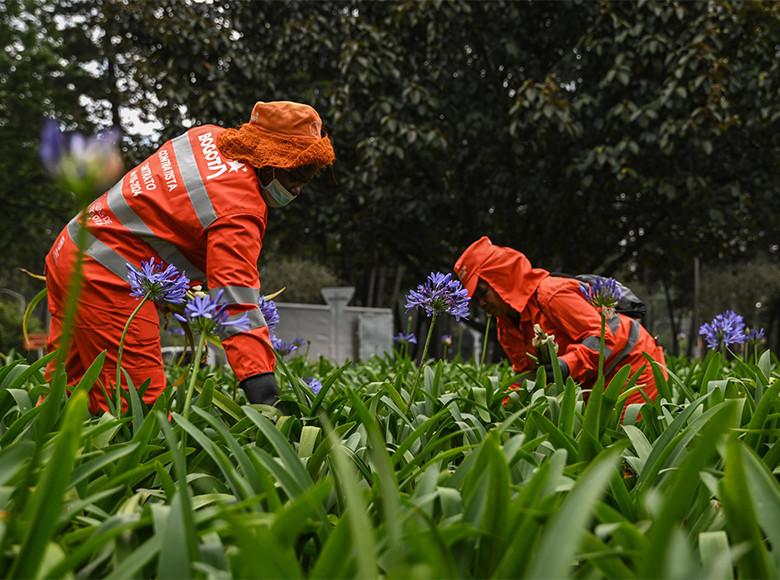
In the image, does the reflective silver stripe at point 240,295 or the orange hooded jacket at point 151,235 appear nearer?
the reflective silver stripe at point 240,295

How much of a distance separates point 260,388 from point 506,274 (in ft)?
5.33

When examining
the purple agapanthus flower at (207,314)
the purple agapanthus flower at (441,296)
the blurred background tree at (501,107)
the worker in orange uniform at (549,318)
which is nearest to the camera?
the purple agapanthus flower at (207,314)

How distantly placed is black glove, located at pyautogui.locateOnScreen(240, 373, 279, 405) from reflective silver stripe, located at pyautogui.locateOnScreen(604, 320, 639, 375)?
163 cm

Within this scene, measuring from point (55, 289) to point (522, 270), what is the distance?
2.01 meters

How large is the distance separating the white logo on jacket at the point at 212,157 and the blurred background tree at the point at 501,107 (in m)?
6.03

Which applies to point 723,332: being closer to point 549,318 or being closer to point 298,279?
point 549,318

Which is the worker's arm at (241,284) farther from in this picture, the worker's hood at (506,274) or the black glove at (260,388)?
the worker's hood at (506,274)

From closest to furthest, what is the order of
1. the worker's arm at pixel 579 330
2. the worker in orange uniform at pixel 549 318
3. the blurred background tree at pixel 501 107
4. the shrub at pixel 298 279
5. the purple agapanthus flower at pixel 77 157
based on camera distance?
1. the purple agapanthus flower at pixel 77 157
2. the worker's arm at pixel 579 330
3. the worker in orange uniform at pixel 549 318
4. the blurred background tree at pixel 501 107
5. the shrub at pixel 298 279

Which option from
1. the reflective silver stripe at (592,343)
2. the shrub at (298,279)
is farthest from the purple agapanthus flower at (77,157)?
the shrub at (298,279)

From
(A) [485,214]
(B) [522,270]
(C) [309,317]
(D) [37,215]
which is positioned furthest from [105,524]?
(D) [37,215]

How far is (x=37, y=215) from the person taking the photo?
17484 mm

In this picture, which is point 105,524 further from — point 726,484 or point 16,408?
point 16,408

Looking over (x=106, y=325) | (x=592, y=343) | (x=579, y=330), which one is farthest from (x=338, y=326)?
(x=106, y=325)

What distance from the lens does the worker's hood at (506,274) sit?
3619 millimetres
